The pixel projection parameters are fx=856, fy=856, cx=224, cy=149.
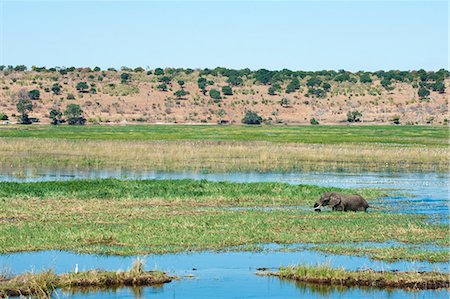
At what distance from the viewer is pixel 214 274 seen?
61.4ft

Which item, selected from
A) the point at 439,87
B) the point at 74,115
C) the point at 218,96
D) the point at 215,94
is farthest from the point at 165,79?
the point at 439,87

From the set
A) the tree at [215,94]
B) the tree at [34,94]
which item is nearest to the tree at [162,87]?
the tree at [215,94]

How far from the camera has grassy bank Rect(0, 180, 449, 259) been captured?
70.6 feet

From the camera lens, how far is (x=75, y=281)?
1731cm

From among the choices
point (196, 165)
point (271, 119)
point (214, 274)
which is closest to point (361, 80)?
point (271, 119)

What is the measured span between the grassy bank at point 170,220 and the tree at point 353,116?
234ft

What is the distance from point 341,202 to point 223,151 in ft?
92.7

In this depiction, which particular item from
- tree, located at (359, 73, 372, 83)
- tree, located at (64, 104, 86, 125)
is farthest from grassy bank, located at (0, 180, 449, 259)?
tree, located at (359, 73, 372, 83)

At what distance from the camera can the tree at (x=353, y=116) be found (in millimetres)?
103188

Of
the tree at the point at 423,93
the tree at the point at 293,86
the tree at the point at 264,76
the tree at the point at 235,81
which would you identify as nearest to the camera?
the tree at the point at 423,93

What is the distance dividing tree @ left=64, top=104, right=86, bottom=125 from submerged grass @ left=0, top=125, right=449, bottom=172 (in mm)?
19499

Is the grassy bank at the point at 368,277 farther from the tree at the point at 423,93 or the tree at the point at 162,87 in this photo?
the tree at the point at 423,93

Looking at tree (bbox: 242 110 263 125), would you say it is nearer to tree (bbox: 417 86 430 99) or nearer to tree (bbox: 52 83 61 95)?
tree (bbox: 52 83 61 95)

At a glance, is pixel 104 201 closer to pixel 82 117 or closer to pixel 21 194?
pixel 21 194
